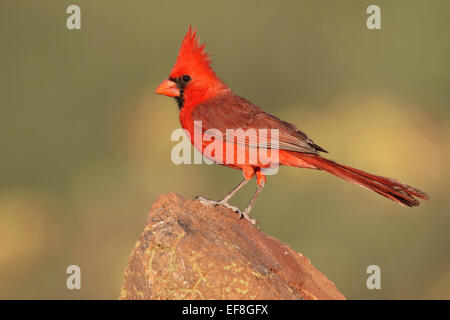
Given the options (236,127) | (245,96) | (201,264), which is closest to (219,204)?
(236,127)

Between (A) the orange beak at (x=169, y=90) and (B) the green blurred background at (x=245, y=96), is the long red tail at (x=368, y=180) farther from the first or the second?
(B) the green blurred background at (x=245, y=96)

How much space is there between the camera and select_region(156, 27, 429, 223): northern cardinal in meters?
3.71

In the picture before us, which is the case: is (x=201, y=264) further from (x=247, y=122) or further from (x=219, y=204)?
(x=247, y=122)

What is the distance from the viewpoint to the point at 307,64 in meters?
8.00

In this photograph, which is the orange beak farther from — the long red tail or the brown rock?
the brown rock

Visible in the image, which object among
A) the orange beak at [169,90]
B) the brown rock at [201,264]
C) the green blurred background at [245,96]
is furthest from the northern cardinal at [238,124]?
the green blurred background at [245,96]

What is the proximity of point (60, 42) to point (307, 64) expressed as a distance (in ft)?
9.55

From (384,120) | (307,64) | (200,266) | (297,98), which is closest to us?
(200,266)

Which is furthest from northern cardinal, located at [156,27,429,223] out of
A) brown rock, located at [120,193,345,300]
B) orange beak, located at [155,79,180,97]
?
brown rock, located at [120,193,345,300]

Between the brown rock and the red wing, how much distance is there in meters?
0.80

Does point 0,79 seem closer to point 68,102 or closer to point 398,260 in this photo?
point 68,102

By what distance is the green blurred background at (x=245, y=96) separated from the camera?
6371mm

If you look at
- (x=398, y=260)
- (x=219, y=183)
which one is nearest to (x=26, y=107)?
(x=219, y=183)

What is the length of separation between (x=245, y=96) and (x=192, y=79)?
2.71 meters
